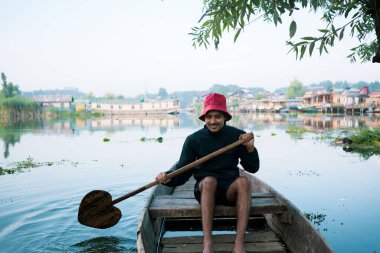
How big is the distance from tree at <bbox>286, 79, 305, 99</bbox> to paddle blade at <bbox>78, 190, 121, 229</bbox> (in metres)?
78.7

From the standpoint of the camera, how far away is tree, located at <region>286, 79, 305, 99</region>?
257 ft

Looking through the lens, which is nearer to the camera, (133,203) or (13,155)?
(133,203)

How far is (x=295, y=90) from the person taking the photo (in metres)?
79.7

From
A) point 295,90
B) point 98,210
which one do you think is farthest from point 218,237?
point 295,90

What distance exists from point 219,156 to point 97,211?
1.43 m

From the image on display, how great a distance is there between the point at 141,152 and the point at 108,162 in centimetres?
232

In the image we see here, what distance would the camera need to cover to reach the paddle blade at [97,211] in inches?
130

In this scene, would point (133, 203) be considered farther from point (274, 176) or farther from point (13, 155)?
point (13, 155)

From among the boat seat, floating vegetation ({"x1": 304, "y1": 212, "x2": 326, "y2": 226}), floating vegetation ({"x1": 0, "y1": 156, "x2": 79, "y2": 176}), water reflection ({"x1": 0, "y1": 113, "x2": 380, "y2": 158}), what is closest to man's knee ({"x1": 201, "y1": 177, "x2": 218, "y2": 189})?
the boat seat

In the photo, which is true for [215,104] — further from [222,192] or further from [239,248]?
[239,248]

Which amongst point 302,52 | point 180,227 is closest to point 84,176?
point 180,227

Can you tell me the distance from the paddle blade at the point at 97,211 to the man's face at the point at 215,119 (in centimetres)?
130

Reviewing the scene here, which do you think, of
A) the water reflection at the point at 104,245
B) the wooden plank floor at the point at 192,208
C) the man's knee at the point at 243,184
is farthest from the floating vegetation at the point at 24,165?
the man's knee at the point at 243,184

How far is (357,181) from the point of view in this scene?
24.9 feet
